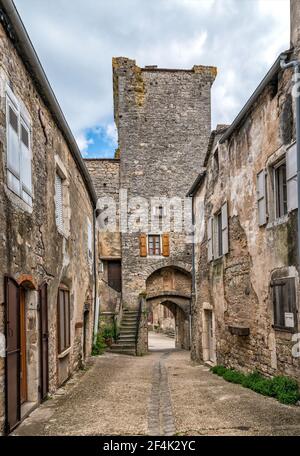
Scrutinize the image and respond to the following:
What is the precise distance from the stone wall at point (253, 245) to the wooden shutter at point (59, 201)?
12.0ft

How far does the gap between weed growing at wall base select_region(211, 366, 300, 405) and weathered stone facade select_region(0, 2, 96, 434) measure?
339 cm

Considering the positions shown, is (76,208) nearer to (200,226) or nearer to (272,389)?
(200,226)

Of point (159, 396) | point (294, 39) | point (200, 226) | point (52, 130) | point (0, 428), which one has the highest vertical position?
point (294, 39)

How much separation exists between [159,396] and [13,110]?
16.9ft

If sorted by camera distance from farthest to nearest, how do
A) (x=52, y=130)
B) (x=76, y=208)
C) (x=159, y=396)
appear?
(x=76, y=208) < (x=52, y=130) < (x=159, y=396)

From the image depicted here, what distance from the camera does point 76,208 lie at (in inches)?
447

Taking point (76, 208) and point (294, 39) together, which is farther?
point (76, 208)

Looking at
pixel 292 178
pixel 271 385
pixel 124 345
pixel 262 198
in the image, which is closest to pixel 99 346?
pixel 124 345

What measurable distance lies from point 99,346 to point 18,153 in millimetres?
10743

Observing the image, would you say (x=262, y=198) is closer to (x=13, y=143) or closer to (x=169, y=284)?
(x=13, y=143)

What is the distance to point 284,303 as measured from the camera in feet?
23.8

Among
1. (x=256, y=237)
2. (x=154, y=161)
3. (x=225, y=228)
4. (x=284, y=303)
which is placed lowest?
(x=284, y=303)
